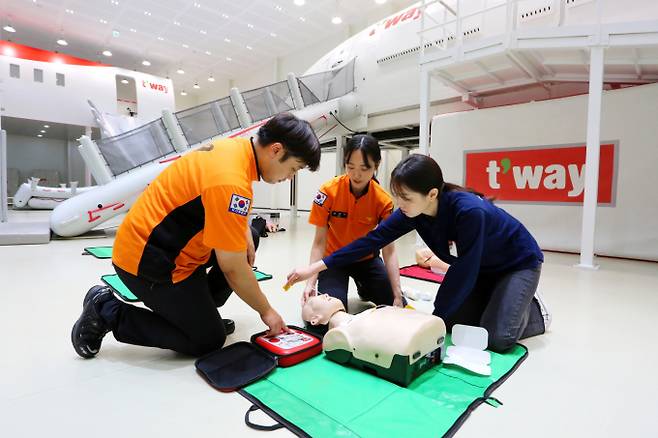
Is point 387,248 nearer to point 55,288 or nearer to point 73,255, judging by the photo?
point 55,288

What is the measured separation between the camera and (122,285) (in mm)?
2947

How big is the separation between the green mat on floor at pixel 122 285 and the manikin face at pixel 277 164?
56.1 inches

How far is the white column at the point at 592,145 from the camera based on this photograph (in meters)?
4.05

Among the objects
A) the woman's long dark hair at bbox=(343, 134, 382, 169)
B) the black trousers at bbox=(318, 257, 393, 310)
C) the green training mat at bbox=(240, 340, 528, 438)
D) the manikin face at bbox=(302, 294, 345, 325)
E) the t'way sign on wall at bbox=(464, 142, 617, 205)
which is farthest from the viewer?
the t'way sign on wall at bbox=(464, 142, 617, 205)

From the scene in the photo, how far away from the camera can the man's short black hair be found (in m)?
1.50

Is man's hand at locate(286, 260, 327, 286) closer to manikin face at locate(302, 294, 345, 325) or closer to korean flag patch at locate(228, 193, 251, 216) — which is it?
manikin face at locate(302, 294, 345, 325)

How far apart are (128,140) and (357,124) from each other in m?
4.72

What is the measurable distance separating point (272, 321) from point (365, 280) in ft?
3.10

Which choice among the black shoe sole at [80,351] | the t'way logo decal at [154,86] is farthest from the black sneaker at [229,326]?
the t'way logo decal at [154,86]

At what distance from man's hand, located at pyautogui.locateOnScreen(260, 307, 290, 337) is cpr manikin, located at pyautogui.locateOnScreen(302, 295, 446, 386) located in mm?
241

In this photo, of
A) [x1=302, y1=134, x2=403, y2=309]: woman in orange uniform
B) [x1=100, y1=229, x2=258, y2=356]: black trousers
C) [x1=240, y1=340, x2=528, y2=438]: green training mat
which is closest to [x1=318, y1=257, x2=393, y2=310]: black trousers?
[x1=302, y1=134, x2=403, y2=309]: woman in orange uniform

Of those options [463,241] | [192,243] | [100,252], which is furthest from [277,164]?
[100,252]

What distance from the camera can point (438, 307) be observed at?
5.98 feet

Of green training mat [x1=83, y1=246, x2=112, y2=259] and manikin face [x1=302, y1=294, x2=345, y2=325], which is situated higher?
manikin face [x1=302, y1=294, x2=345, y2=325]
